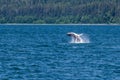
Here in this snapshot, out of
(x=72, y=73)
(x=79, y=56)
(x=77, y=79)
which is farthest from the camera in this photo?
(x=79, y=56)

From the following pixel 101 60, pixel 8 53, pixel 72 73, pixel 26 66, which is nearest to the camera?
pixel 72 73

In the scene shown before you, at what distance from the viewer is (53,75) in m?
53.2

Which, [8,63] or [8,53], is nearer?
[8,63]

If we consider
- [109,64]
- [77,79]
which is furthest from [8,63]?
[77,79]

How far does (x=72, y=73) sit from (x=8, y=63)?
9.38 meters

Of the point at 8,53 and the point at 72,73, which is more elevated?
the point at 72,73

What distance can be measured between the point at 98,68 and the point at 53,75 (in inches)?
238

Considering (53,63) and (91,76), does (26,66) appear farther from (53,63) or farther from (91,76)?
(91,76)

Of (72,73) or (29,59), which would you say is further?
(29,59)

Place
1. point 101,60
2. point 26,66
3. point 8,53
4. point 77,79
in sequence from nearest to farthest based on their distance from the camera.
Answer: point 77,79 < point 26,66 < point 101,60 < point 8,53

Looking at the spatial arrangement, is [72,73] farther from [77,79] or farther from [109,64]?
[109,64]

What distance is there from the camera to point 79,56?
71188 millimetres

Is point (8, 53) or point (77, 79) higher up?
point (77, 79)

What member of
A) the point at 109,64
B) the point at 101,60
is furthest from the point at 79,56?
the point at 109,64
